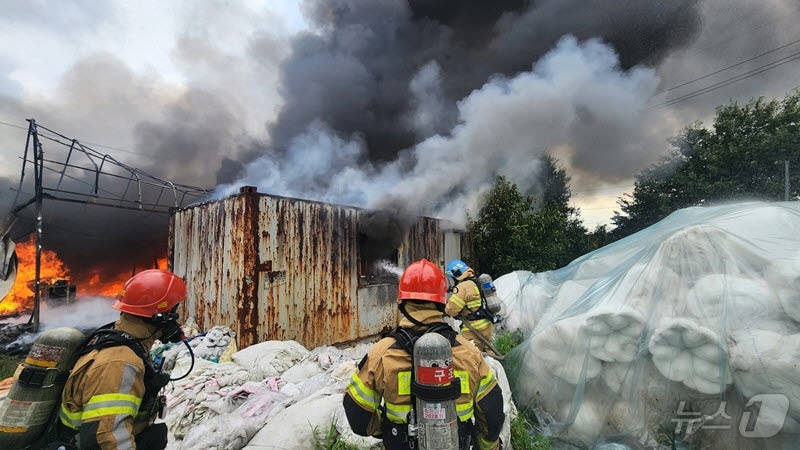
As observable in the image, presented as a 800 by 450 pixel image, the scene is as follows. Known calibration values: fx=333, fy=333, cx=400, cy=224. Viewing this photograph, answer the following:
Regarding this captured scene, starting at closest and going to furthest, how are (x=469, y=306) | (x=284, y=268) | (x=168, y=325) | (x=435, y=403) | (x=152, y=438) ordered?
(x=435, y=403) < (x=152, y=438) < (x=168, y=325) < (x=469, y=306) < (x=284, y=268)

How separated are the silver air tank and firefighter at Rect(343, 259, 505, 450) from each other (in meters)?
0.17

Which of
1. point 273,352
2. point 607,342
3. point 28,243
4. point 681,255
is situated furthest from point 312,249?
point 28,243

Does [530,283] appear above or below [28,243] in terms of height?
below

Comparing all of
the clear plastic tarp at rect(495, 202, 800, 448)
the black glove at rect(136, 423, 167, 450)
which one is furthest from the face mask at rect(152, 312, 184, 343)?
the clear plastic tarp at rect(495, 202, 800, 448)

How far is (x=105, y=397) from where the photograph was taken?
160cm

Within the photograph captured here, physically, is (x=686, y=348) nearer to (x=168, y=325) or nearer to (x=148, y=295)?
(x=168, y=325)

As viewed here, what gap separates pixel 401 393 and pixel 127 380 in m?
1.39

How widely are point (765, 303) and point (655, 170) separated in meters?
20.4

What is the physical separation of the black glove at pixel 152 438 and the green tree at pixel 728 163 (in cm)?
2091

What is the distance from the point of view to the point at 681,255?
3385mm

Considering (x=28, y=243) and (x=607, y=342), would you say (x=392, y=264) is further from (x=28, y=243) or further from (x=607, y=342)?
(x=28, y=243)

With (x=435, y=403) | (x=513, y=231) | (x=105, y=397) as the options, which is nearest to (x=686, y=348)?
(x=435, y=403)

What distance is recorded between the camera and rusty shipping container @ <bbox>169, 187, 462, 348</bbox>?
18.6ft

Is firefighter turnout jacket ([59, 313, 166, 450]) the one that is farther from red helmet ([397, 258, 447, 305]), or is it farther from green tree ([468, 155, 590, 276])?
green tree ([468, 155, 590, 276])
